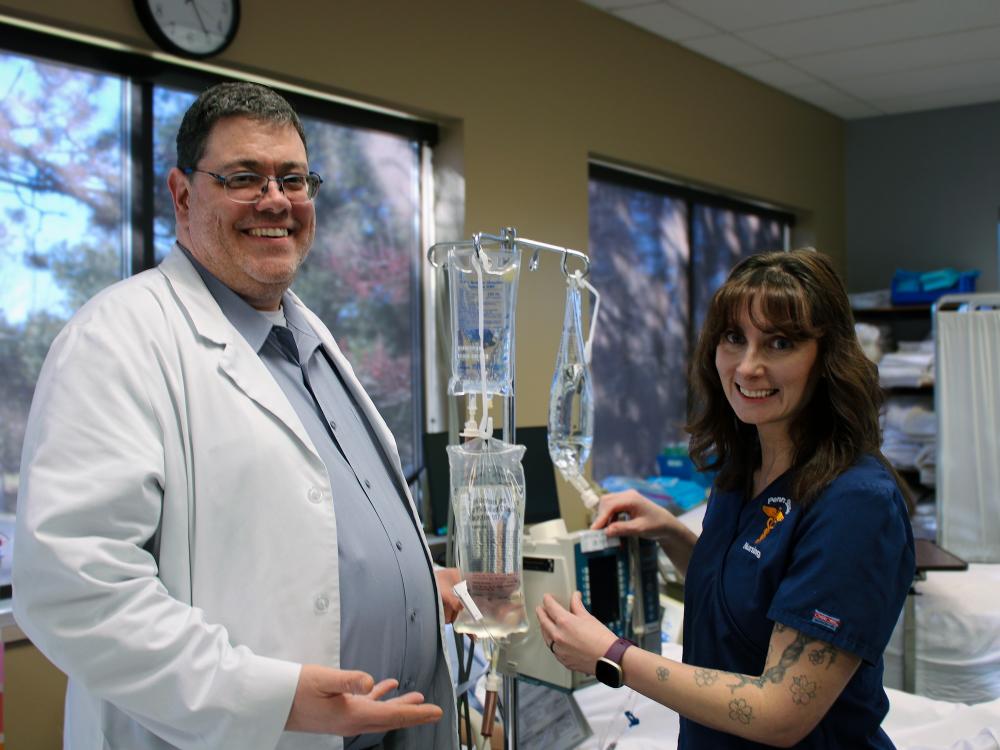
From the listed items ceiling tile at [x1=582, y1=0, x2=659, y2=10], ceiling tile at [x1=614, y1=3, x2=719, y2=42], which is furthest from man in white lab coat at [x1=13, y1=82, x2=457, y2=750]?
ceiling tile at [x1=614, y1=3, x2=719, y2=42]

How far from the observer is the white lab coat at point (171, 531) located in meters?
1.05

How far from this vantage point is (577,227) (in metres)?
4.04

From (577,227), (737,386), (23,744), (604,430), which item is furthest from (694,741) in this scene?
(604,430)

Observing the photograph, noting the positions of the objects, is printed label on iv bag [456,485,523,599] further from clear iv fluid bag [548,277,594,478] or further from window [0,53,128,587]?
window [0,53,128,587]

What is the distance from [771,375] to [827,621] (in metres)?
0.36

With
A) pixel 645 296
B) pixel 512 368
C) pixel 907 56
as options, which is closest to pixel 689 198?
pixel 645 296

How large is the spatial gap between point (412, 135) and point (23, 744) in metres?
2.39

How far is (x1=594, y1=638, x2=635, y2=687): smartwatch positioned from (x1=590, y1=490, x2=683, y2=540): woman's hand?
0.88ft

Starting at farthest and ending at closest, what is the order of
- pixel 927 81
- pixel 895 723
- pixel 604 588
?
pixel 927 81 < pixel 895 723 < pixel 604 588

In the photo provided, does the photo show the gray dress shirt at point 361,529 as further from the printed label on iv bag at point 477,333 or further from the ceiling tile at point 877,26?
the ceiling tile at point 877,26

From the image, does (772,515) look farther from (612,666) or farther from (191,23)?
(191,23)

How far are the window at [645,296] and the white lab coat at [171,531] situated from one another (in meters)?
3.39

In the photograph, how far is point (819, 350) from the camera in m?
1.34

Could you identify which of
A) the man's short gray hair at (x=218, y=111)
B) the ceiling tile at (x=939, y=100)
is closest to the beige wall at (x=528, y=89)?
the ceiling tile at (x=939, y=100)
